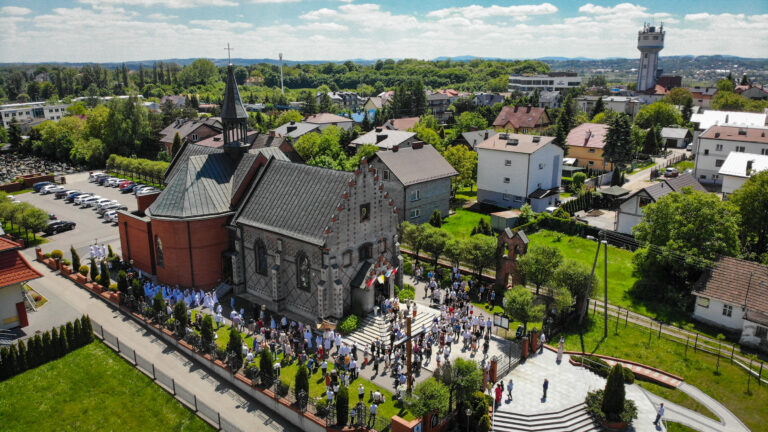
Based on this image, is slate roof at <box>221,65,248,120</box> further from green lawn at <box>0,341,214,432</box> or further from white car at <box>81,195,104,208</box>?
white car at <box>81,195,104,208</box>

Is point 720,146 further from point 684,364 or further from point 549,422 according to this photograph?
point 549,422

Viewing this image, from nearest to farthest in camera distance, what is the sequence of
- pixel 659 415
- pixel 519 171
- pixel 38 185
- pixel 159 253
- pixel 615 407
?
1. pixel 615 407
2. pixel 659 415
3. pixel 159 253
4. pixel 519 171
5. pixel 38 185

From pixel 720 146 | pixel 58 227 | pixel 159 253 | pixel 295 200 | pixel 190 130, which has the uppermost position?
pixel 190 130

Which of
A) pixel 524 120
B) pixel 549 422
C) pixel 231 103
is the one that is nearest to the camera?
pixel 549 422

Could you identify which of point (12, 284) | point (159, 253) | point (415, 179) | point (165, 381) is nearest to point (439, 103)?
point (415, 179)

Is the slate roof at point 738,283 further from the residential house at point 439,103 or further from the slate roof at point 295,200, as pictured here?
the residential house at point 439,103

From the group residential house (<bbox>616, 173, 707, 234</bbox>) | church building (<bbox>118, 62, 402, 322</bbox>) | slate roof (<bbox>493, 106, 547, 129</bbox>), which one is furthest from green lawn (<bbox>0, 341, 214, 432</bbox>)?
slate roof (<bbox>493, 106, 547, 129</bbox>)

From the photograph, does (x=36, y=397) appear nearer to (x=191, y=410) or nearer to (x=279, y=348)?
(x=191, y=410)
